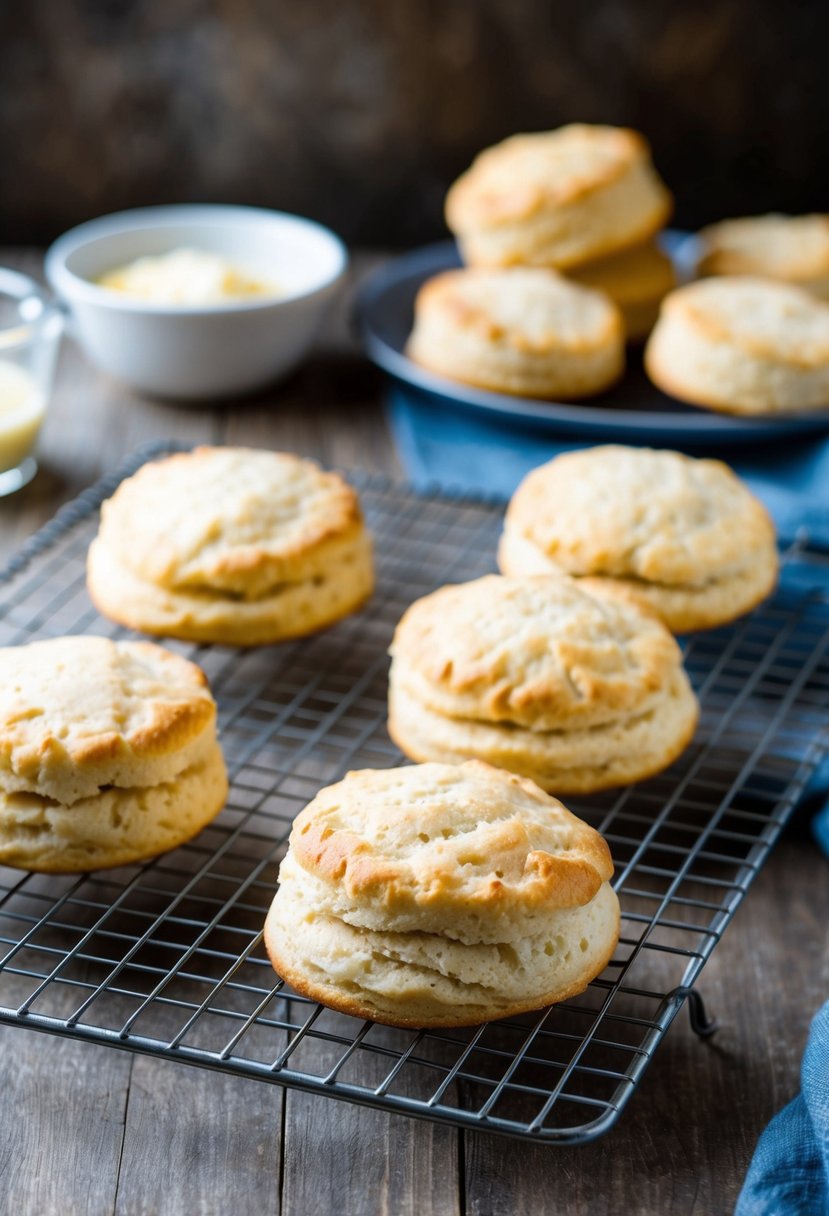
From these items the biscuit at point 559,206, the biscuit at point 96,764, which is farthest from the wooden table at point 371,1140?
the biscuit at point 559,206

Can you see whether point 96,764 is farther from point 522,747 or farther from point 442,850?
point 522,747

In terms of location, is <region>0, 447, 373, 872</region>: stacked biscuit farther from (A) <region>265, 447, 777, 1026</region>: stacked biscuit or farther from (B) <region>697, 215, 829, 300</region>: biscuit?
(B) <region>697, 215, 829, 300</region>: biscuit

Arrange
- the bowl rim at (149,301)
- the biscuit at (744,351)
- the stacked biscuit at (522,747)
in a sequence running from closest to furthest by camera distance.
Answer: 1. the stacked biscuit at (522,747)
2. the biscuit at (744,351)
3. the bowl rim at (149,301)

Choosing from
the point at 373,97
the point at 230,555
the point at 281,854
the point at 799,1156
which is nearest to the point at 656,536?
the point at 230,555

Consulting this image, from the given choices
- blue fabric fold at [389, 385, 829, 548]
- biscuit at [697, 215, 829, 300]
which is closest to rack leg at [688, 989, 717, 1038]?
blue fabric fold at [389, 385, 829, 548]

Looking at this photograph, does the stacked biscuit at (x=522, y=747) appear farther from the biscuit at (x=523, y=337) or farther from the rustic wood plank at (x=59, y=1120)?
the biscuit at (x=523, y=337)

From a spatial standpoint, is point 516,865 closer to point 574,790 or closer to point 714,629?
point 574,790
